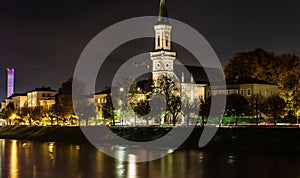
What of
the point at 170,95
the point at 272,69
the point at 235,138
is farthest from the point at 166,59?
the point at 235,138

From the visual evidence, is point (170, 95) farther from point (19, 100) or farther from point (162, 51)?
point (19, 100)

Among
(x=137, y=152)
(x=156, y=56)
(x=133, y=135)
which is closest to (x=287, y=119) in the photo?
(x=133, y=135)

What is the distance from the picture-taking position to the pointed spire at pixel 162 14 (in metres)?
114

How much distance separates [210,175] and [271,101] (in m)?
42.5

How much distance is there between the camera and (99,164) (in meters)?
42.1

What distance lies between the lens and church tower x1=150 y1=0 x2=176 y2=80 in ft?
366

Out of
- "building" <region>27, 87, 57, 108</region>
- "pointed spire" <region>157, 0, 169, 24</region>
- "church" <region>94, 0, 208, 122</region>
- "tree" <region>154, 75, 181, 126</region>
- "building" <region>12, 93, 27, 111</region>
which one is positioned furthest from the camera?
"building" <region>12, 93, 27, 111</region>

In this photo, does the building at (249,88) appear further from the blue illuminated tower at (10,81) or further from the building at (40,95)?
the blue illuminated tower at (10,81)

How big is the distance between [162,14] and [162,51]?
9573 millimetres

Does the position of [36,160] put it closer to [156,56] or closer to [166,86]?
[166,86]

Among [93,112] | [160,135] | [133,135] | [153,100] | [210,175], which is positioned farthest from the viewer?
[93,112]

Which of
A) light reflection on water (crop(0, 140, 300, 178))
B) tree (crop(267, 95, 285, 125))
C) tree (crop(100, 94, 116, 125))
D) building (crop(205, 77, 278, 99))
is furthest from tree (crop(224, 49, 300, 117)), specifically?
light reflection on water (crop(0, 140, 300, 178))

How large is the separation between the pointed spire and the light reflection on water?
6679 centimetres

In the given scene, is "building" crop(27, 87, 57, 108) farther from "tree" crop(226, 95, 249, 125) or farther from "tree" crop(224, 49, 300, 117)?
"tree" crop(226, 95, 249, 125)
